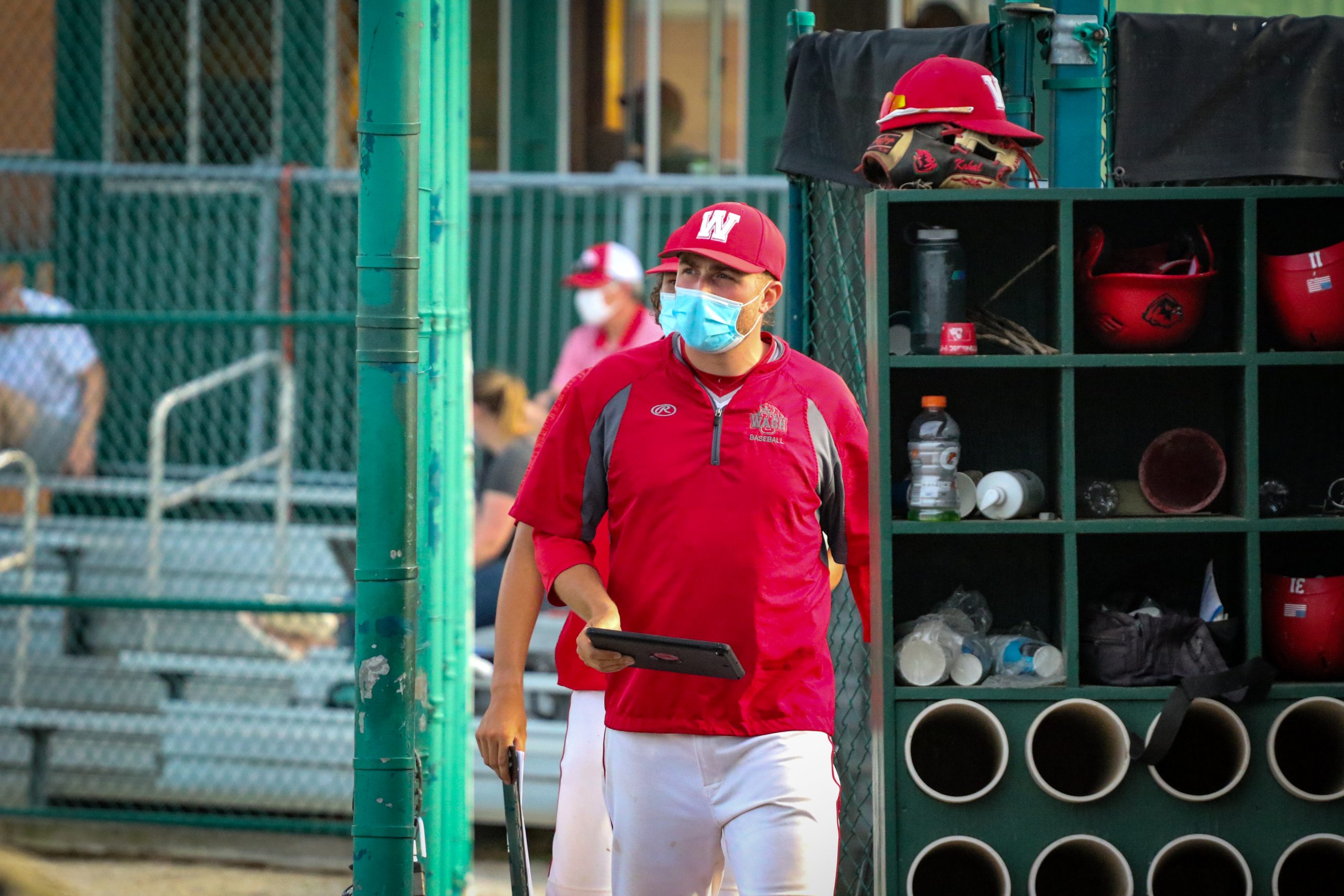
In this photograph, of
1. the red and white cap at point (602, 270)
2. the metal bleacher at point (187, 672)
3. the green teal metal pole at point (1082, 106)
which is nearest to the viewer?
the green teal metal pole at point (1082, 106)

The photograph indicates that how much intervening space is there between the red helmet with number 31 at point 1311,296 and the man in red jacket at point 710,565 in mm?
1329

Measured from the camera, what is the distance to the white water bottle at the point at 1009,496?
3.74 meters

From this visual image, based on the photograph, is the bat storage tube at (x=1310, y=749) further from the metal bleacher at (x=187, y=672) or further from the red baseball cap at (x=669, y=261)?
the metal bleacher at (x=187, y=672)

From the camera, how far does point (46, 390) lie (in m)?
7.61

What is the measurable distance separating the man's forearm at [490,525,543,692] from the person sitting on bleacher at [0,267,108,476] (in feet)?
16.0

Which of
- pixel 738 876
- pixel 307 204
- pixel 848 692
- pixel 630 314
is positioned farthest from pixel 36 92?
pixel 738 876

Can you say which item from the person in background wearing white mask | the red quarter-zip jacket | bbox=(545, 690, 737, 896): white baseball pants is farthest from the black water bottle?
the person in background wearing white mask

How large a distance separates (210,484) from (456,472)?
3421mm

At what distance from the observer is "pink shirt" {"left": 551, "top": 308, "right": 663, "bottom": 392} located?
7398mm

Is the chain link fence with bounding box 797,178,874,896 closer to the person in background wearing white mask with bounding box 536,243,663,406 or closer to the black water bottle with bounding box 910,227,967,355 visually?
the black water bottle with bounding box 910,227,967,355

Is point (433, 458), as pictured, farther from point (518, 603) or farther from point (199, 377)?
point (199, 377)

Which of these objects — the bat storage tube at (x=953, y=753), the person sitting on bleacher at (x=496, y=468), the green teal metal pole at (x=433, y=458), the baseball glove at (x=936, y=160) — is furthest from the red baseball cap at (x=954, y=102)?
the person sitting on bleacher at (x=496, y=468)

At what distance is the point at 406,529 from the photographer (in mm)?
3146

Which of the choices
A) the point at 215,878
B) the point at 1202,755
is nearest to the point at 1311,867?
the point at 1202,755
